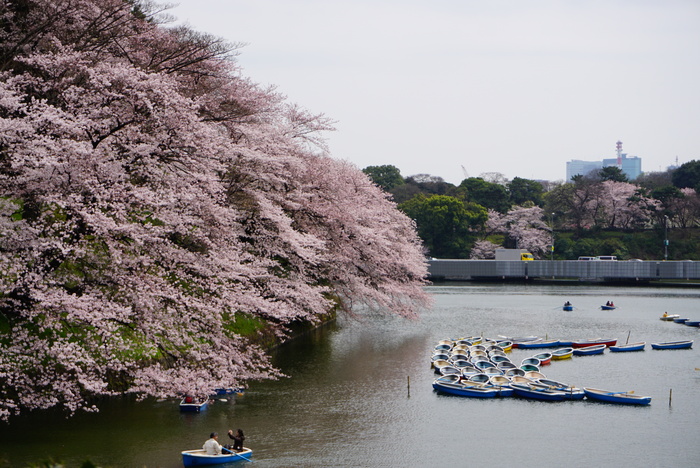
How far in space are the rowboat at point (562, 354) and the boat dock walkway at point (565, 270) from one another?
210 ft

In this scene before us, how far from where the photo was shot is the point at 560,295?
84.8 meters

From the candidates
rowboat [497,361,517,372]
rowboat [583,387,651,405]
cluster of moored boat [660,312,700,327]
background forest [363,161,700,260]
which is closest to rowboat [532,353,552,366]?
rowboat [497,361,517,372]

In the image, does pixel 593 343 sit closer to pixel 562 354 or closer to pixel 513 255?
pixel 562 354

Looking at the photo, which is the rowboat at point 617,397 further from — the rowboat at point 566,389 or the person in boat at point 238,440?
the person in boat at point 238,440

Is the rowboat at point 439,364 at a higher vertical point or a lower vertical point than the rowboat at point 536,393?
higher

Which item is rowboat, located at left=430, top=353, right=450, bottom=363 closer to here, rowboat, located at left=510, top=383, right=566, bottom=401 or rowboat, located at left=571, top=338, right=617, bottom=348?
rowboat, located at left=510, top=383, right=566, bottom=401

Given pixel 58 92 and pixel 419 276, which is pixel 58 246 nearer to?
pixel 58 92

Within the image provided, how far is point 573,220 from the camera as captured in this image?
120312mm

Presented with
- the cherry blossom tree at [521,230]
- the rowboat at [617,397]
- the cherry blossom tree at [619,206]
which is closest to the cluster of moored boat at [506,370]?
the rowboat at [617,397]

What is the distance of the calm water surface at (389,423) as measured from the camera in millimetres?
22984

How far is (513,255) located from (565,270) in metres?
8.67

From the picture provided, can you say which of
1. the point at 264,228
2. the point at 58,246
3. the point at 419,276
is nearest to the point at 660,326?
the point at 419,276

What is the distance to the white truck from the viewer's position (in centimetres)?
11162

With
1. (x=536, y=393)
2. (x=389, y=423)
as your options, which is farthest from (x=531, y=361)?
(x=389, y=423)
